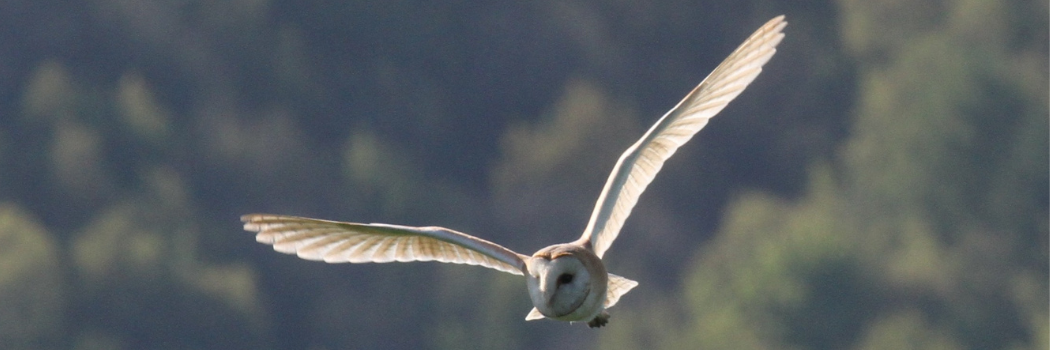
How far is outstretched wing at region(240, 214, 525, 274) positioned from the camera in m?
8.11

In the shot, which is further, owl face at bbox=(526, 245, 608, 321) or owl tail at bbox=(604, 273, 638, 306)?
owl tail at bbox=(604, 273, 638, 306)

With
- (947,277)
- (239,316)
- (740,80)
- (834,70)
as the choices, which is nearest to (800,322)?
(947,277)

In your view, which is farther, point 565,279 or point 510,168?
point 510,168

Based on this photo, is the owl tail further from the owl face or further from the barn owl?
the owl face

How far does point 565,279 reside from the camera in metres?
7.79

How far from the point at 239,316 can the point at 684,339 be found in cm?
1101

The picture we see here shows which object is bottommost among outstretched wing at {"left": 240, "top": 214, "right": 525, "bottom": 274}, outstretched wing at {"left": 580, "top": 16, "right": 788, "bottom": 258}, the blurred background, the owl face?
the owl face

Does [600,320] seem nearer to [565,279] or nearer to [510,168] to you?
[565,279]

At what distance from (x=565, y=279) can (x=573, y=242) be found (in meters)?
0.42

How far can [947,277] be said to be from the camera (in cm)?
4981

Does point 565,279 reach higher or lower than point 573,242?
lower

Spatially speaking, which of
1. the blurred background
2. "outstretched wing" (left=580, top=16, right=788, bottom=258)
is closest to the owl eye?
"outstretched wing" (left=580, top=16, right=788, bottom=258)

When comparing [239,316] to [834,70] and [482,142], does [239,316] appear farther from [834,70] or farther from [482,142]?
[834,70]

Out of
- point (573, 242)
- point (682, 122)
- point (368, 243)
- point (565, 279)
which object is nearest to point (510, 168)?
point (682, 122)
